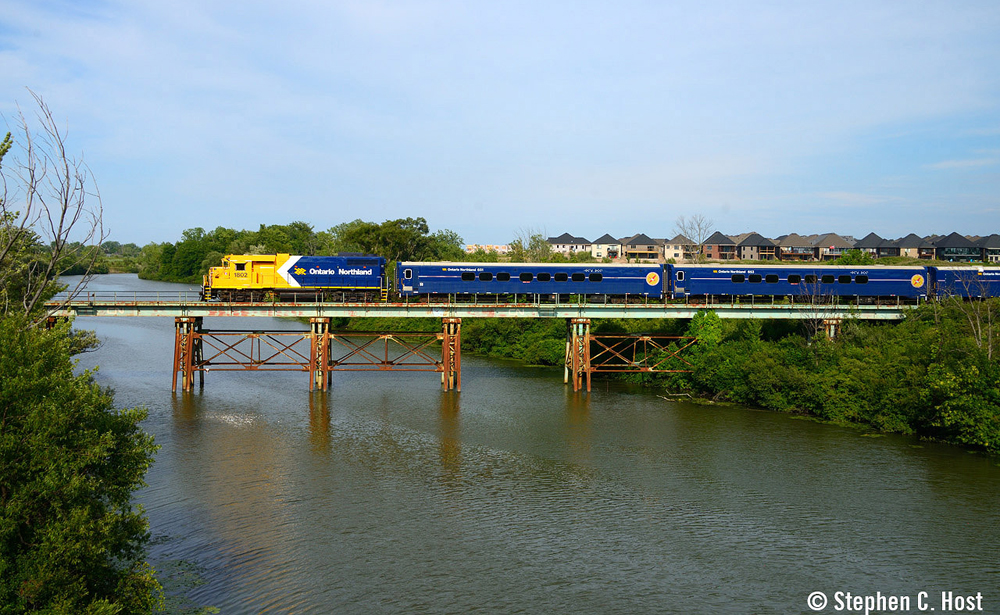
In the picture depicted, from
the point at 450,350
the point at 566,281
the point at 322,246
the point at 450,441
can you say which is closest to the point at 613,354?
the point at 566,281

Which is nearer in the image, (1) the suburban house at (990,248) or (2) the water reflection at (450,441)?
(2) the water reflection at (450,441)

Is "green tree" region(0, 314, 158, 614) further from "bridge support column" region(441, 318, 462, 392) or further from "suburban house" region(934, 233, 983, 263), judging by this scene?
"suburban house" region(934, 233, 983, 263)

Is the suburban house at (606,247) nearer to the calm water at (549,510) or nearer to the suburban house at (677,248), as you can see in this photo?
the suburban house at (677,248)

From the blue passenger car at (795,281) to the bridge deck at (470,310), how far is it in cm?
118

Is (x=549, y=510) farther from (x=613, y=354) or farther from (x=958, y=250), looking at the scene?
(x=958, y=250)

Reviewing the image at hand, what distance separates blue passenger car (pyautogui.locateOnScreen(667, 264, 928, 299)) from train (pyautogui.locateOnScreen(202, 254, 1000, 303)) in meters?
0.07

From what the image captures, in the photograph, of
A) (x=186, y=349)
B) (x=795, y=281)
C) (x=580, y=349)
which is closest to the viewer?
(x=186, y=349)

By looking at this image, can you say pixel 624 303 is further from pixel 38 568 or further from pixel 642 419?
pixel 38 568

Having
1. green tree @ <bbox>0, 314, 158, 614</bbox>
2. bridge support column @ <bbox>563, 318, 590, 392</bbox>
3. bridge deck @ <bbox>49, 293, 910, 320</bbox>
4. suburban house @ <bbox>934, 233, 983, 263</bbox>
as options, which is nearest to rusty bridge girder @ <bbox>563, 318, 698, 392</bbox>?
bridge support column @ <bbox>563, 318, 590, 392</bbox>

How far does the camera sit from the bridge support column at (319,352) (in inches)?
1692

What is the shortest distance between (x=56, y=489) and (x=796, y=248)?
6065 inches

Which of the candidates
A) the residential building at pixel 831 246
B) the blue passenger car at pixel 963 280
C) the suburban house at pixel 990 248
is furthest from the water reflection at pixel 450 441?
the suburban house at pixel 990 248

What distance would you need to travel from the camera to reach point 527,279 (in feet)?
156

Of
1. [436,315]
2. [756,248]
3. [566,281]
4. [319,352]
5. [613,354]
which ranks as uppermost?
[756,248]
